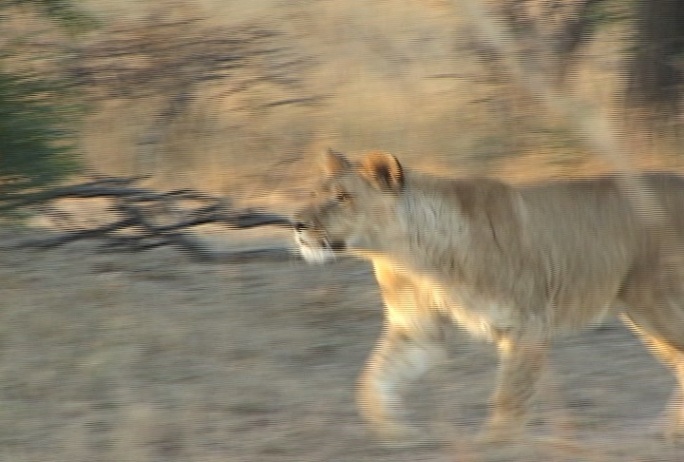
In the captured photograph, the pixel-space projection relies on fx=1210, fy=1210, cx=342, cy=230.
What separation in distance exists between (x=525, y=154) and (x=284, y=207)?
1.96 meters

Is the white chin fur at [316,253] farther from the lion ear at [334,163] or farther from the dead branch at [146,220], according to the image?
the dead branch at [146,220]

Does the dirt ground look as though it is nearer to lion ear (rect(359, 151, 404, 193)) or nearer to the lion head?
the lion head

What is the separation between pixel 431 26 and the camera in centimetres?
1123

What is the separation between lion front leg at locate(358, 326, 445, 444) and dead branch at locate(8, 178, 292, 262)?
102 inches

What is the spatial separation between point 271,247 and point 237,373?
72.6 inches

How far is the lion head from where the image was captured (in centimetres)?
519

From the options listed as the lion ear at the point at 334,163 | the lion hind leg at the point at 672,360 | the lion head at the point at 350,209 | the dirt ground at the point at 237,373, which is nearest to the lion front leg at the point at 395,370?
the dirt ground at the point at 237,373

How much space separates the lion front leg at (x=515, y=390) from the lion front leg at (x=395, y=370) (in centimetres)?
36

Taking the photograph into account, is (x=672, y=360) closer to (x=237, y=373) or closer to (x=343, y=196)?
(x=343, y=196)

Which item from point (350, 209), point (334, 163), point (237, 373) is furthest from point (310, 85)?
point (350, 209)

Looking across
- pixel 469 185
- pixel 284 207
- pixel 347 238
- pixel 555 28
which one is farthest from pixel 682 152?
pixel 347 238

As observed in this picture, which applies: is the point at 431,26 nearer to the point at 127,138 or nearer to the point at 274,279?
the point at 127,138

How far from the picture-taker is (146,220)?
7.87 metres

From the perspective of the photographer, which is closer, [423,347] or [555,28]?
[423,347]
